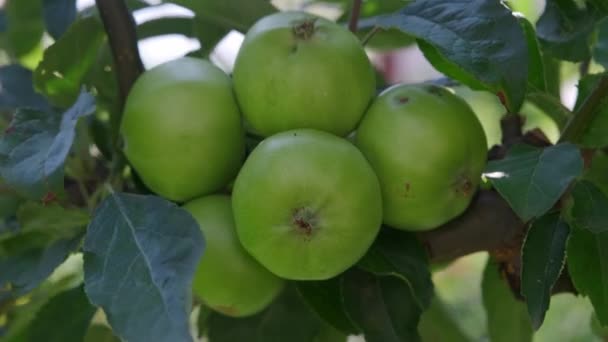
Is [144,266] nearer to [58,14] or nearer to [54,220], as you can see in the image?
[54,220]

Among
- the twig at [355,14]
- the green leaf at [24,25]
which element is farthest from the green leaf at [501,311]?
the green leaf at [24,25]

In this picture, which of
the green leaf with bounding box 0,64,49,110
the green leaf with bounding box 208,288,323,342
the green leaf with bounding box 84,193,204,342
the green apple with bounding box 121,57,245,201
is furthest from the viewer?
the green leaf with bounding box 0,64,49,110

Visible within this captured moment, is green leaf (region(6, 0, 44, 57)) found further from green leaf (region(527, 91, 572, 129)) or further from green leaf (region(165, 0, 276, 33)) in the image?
green leaf (region(527, 91, 572, 129))

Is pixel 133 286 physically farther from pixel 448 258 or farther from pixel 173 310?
pixel 448 258

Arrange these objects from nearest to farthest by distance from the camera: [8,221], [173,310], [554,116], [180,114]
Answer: [173,310] < [180,114] < [554,116] < [8,221]

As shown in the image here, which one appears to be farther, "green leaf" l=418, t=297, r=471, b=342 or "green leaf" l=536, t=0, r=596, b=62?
"green leaf" l=418, t=297, r=471, b=342

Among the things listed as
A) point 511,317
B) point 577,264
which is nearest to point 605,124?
point 577,264

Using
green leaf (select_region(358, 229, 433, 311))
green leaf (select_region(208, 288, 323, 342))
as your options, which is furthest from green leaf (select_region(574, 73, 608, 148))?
green leaf (select_region(208, 288, 323, 342))
